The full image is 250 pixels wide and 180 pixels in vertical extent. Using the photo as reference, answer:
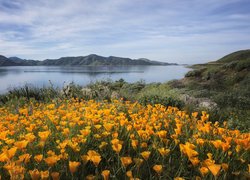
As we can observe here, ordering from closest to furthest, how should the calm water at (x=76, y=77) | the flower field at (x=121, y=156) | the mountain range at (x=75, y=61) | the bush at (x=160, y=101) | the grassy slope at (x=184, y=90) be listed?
the flower field at (x=121, y=156), the bush at (x=160, y=101), the grassy slope at (x=184, y=90), the calm water at (x=76, y=77), the mountain range at (x=75, y=61)

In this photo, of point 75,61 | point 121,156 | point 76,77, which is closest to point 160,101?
point 121,156

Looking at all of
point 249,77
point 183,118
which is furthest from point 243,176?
point 249,77

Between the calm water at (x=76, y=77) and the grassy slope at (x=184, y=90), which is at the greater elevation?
the grassy slope at (x=184, y=90)

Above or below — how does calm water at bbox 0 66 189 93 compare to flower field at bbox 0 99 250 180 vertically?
below

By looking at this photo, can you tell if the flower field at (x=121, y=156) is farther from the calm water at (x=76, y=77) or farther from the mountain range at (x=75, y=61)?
the mountain range at (x=75, y=61)

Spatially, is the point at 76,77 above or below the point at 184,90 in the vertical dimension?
below

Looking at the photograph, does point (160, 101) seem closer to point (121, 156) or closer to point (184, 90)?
point (121, 156)

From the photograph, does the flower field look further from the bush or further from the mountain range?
the mountain range

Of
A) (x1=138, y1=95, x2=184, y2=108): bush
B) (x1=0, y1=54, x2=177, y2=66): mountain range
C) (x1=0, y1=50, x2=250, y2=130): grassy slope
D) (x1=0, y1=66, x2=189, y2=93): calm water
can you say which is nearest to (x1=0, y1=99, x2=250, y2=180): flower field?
(x1=138, y1=95, x2=184, y2=108): bush

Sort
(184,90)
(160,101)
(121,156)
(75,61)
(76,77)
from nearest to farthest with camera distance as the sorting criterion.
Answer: (121,156) → (160,101) → (184,90) → (76,77) → (75,61)

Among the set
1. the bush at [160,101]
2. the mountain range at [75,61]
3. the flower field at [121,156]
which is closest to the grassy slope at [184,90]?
the bush at [160,101]

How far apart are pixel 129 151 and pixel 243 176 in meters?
Answer: 1.21

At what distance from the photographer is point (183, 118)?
13.4 ft

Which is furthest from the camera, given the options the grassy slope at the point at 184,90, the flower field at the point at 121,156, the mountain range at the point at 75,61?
the mountain range at the point at 75,61
